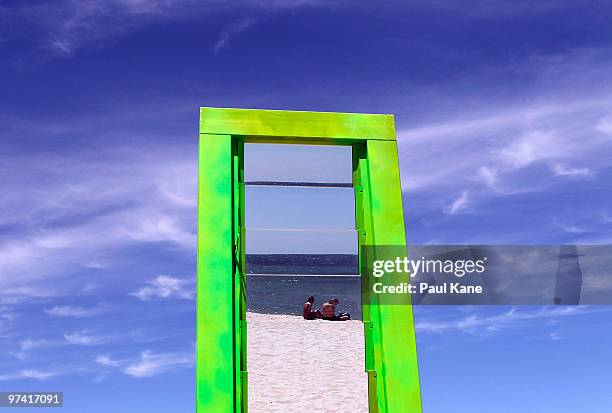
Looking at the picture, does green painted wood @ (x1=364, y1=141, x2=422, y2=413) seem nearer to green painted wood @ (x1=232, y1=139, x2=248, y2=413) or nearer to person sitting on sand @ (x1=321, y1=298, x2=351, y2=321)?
person sitting on sand @ (x1=321, y1=298, x2=351, y2=321)

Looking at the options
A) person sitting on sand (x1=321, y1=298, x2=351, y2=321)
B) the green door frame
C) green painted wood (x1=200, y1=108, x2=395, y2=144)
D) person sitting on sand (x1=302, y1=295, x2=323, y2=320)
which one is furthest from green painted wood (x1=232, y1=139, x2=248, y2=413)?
person sitting on sand (x1=321, y1=298, x2=351, y2=321)

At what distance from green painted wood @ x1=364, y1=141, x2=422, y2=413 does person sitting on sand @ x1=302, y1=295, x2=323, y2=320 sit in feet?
2.17

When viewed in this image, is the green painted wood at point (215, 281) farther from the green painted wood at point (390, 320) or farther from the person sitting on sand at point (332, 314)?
the green painted wood at point (390, 320)

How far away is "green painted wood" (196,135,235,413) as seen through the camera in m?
7.39

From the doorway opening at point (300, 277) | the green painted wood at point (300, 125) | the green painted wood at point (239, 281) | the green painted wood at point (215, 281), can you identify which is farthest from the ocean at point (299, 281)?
the green painted wood at point (300, 125)

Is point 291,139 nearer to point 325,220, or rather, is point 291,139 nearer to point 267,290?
point 325,220

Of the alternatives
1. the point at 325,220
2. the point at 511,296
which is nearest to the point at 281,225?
the point at 325,220

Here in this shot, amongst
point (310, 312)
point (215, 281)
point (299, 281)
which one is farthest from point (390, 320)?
point (215, 281)

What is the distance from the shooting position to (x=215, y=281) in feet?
25.6

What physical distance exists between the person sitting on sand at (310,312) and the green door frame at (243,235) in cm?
57

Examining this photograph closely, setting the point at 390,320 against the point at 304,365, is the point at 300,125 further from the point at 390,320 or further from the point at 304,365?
the point at 304,365

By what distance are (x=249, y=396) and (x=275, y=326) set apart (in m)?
0.86

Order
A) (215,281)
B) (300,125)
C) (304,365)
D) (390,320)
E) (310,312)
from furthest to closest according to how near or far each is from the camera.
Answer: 1. (300,125)
2. (310,312)
3. (304,365)
4. (390,320)
5. (215,281)

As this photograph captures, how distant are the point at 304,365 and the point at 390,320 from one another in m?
1.09
